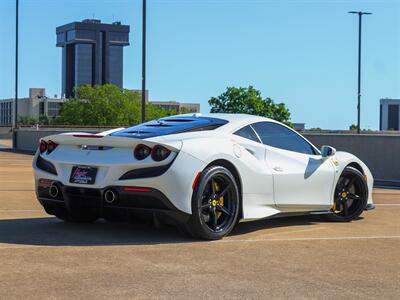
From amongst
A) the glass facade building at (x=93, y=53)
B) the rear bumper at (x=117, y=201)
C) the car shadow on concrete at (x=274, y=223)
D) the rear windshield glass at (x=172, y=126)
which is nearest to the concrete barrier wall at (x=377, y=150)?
the car shadow on concrete at (x=274, y=223)

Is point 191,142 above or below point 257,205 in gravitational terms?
above

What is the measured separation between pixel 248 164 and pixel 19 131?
38.3 metres

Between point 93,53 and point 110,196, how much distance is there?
176943mm

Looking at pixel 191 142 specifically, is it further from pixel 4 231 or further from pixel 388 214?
pixel 388 214

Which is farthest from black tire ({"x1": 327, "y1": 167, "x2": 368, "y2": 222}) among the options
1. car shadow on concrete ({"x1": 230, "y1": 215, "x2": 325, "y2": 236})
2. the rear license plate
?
the rear license plate

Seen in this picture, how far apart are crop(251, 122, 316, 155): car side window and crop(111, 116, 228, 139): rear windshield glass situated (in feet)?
1.77

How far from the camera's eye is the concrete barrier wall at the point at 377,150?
20.0 metres

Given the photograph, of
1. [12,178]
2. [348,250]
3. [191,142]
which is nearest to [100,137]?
[191,142]

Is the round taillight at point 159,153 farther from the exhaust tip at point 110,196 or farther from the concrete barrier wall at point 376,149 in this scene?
the concrete barrier wall at point 376,149

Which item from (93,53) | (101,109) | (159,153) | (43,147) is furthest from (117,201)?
(93,53)

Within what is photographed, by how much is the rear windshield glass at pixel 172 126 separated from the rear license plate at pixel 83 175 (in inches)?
21.6

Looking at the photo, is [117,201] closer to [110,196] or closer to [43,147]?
[110,196]

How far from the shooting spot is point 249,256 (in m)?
6.21

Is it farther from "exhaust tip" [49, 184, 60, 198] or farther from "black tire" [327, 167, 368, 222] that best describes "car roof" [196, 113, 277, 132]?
"exhaust tip" [49, 184, 60, 198]
